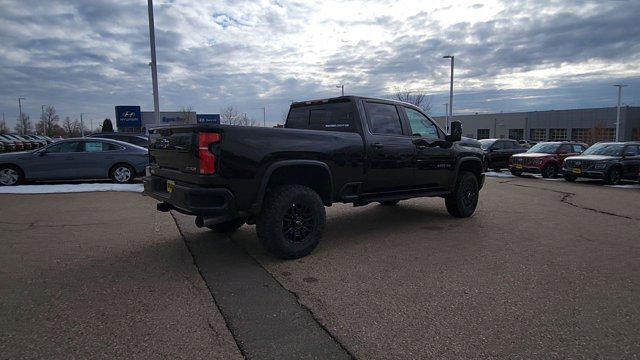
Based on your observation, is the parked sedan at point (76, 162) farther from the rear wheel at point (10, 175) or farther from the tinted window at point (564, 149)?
the tinted window at point (564, 149)

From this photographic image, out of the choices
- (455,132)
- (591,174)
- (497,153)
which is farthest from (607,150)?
(455,132)

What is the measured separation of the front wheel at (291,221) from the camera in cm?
476

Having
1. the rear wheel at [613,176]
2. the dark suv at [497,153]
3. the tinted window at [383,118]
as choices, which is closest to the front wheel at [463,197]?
the tinted window at [383,118]

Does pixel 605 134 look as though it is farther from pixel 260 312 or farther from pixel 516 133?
pixel 260 312

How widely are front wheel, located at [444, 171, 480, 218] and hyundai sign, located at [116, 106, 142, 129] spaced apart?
78.4 ft

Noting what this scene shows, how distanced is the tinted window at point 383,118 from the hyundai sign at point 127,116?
23969 millimetres

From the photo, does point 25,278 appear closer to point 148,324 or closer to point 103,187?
point 148,324

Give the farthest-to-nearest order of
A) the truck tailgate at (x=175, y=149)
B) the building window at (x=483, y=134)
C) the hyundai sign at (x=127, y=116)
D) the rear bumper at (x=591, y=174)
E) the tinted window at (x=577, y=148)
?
1. the building window at (x=483, y=134)
2. the hyundai sign at (x=127, y=116)
3. the tinted window at (x=577, y=148)
4. the rear bumper at (x=591, y=174)
5. the truck tailgate at (x=175, y=149)

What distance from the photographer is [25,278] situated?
4309mm

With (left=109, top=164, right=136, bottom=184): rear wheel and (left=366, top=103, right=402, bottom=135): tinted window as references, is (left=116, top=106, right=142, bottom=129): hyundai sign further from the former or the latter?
(left=366, top=103, right=402, bottom=135): tinted window

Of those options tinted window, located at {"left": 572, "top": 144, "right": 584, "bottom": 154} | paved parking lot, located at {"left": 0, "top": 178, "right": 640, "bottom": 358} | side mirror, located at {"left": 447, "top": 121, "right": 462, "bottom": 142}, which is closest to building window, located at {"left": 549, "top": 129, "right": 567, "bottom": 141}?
tinted window, located at {"left": 572, "top": 144, "right": 584, "bottom": 154}

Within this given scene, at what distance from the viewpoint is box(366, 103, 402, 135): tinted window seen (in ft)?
19.8

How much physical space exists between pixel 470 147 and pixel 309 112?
10.6ft

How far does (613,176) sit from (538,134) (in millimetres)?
66291
